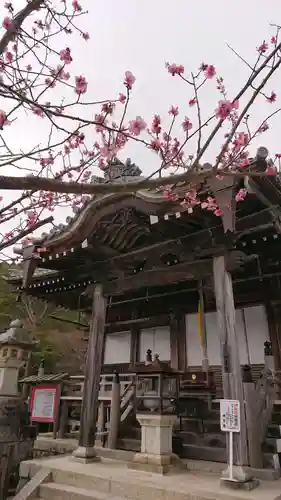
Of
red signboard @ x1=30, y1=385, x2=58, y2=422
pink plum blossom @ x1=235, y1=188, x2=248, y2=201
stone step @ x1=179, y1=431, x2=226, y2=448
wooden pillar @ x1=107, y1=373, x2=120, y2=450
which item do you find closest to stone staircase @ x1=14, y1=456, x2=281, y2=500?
wooden pillar @ x1=107, y1=373, x2=120, y2=450

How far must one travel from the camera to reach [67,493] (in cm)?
567

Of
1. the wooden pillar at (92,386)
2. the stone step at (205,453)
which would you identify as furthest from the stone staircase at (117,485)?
the stone step at (205,453)

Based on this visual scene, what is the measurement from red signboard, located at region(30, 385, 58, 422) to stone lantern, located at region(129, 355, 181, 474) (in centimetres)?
356

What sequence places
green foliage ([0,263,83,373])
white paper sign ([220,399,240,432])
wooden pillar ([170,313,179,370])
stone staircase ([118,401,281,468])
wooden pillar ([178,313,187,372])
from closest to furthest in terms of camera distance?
white paper sign ([220,399,240,432])
stone staircase ([118,401,281,468])
wooden pillar ([178,313,187,372])
wooden pillar ([170,313,179,370])
green foliage ([0,263,83,373])

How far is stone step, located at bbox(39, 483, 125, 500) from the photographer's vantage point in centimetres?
536

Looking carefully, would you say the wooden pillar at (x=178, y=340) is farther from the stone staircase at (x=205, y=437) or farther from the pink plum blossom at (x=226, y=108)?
the pink plum blossom at (x=226, y=108)

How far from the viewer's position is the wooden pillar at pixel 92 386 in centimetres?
695

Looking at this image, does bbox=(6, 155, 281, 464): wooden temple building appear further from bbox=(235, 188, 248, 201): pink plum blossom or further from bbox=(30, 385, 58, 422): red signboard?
bbox=(30, 385, 58, 422): red signboard

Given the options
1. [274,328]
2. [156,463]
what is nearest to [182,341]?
[274,328]

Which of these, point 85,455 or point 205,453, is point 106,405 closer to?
point 85,455

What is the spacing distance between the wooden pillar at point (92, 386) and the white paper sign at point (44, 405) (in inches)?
103

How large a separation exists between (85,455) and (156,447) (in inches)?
63.6

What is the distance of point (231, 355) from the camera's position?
5.69 meters

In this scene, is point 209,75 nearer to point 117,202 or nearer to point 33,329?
point 117,202
